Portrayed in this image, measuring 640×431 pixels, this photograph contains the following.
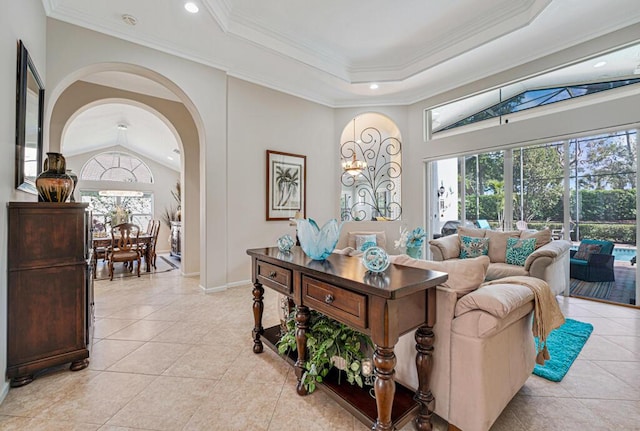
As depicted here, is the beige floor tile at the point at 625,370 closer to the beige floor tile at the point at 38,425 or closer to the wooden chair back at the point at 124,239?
the beige floor tile at the point at 38,425

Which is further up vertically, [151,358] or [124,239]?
[124,239]

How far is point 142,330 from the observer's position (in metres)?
2.74

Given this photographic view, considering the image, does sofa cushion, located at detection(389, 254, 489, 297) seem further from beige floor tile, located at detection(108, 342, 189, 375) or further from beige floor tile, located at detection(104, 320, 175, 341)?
beige floor tile, located at detection(104, 320, 175, 341)

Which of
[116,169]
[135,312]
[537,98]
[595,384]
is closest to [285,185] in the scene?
[135,312]

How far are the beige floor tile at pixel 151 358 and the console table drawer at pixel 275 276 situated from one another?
94 centimetres

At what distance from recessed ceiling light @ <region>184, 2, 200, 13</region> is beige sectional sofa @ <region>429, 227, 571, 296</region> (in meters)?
4.19

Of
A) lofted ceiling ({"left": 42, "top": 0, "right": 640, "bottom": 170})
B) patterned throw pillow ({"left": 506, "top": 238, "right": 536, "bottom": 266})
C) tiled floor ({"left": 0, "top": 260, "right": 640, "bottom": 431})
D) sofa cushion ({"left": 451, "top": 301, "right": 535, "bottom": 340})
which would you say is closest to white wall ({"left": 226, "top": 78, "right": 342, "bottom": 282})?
lofted ceiling ({"left": 42, "top": 0, "right": 640, "bottom": 170})

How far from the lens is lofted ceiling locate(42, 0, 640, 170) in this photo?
3039mm

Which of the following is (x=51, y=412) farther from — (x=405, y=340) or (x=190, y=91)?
(x=190, y=91)

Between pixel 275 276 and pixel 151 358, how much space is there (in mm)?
1266

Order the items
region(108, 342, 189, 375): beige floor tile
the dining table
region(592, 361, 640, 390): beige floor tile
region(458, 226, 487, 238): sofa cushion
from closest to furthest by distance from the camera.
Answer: region(592, 361, 640, 390): beige floor tile < region(108, 342, 189, 375): beige floor tile < region(458, 226, 487, 238): sofa cushion < the dining table

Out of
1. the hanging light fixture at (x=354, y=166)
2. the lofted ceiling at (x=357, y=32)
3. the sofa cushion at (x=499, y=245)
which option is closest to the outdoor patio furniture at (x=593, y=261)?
the sofa cushion at (x=499, y=245)

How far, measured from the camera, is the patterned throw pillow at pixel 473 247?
13.6 feet

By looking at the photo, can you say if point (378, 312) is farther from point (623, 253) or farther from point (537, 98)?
point (537, 98)
